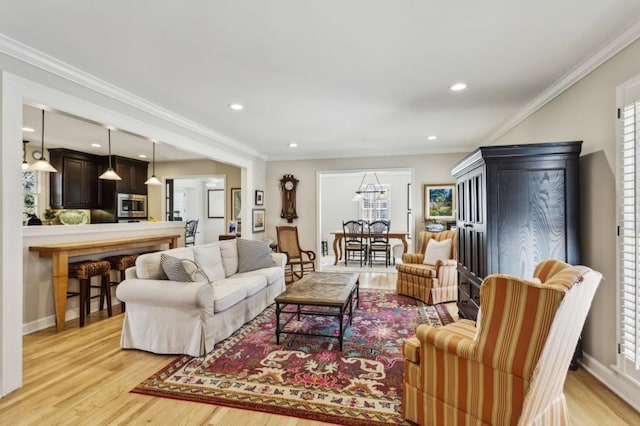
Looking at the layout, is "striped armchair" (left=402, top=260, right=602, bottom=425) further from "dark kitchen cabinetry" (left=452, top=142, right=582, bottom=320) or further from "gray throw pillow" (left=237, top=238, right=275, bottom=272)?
"gray throw pillow" (left=237, top=238, right=275, bottom=272)

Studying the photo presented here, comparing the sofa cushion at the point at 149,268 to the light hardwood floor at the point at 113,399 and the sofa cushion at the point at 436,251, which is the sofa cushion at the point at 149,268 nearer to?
the light hardwood floor at the point at 113,399

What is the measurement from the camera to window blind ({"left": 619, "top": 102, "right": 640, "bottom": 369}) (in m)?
2.06

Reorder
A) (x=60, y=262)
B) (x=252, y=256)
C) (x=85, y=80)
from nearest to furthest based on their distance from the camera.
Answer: (x=85, y=80), (x=60, y=262), (x=252, y=256)

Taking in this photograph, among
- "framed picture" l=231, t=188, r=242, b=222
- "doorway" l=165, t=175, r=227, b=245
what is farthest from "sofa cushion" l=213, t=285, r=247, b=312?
"doorway" l=165, t=175, r=227, b=245

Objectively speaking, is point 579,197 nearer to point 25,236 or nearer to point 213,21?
point 213,21

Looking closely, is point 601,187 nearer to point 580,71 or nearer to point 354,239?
point 580,71

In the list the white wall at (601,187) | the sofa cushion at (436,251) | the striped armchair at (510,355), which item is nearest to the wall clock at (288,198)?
the sofa cushion at (436,251)

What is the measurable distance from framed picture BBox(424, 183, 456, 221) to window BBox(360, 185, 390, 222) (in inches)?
153

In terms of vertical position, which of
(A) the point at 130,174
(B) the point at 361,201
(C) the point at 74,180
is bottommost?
(B) the point at 361,201

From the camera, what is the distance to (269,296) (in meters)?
4.30

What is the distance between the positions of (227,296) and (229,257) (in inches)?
46.0

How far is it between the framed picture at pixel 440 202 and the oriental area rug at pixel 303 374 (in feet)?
10.1

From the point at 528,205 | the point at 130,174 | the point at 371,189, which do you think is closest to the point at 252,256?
the point at 528,205

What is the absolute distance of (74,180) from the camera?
6316mm
